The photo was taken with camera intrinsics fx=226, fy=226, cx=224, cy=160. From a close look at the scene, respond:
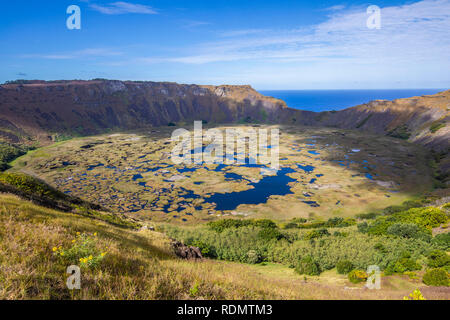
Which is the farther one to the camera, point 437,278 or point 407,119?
point 407,119

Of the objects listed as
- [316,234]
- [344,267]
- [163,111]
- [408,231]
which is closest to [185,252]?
[344,267]

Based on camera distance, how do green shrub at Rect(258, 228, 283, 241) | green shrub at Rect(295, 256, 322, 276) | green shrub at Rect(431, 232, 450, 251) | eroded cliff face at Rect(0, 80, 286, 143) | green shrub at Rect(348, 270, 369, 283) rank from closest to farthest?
1. green shrub at Rect(348, 270, 369, 283)
2. green shrub at Rect(431, 232, 450, 251)
3. green shrub at Rect(295, 256, 322, 276)
4. green shrub at Rect(258, 228, 283, 241)
5. eroded cliff face at Rect(0, 80, 286, 143)

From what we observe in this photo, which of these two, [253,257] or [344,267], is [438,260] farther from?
[253,257]

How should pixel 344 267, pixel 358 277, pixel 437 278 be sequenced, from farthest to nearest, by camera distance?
pixel 344 267
pixel 358 277
pixel 437 278

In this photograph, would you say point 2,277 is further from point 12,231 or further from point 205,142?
point 205,142

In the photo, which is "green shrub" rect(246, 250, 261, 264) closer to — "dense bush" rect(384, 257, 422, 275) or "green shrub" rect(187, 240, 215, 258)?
"green shrub" rect(187, 240, 215, 258)

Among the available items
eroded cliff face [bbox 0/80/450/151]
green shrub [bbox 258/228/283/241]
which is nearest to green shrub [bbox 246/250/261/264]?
green shrub [bbox 258/228/283/241]

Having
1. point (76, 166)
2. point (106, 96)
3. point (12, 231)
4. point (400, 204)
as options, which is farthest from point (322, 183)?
point (106, 96)
